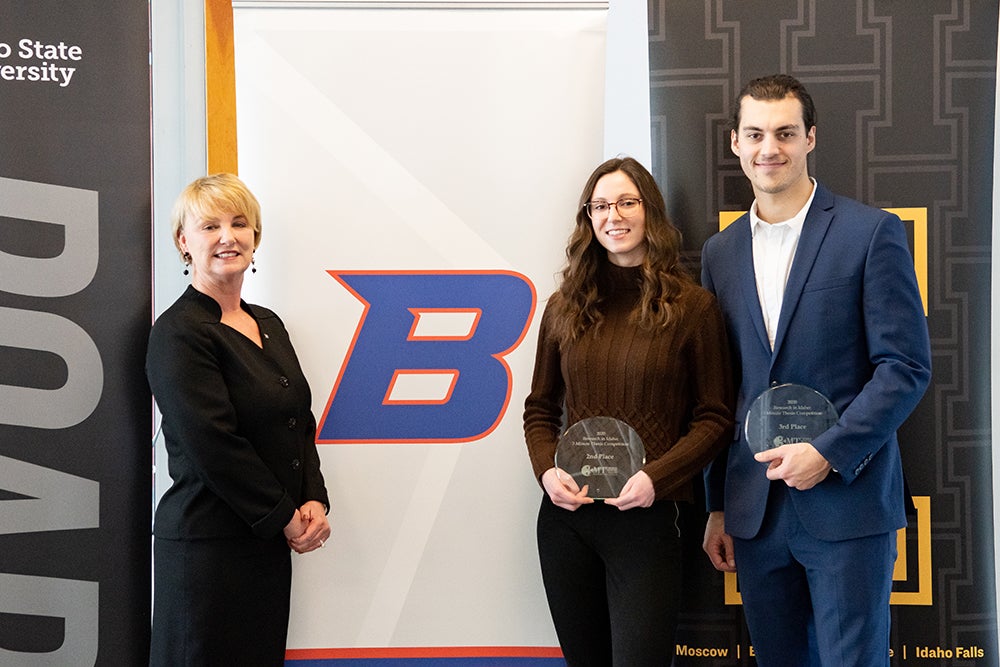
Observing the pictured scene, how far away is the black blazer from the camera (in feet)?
6.68

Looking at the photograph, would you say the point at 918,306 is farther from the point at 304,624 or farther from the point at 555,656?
the point at 304,624

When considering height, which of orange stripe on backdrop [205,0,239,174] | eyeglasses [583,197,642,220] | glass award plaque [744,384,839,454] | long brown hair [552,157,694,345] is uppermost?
orange stripe on backdrop [205,0,239,174]

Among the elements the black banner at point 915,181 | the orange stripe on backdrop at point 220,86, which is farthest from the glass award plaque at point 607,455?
the orange stripe on backdrop at point 220,86

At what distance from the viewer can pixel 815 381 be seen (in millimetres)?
2049

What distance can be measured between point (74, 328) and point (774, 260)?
201 centimetres

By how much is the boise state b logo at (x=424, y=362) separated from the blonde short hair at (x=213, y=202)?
0.53 metres

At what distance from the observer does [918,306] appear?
1991mm

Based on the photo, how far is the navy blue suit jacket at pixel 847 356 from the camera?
196cm

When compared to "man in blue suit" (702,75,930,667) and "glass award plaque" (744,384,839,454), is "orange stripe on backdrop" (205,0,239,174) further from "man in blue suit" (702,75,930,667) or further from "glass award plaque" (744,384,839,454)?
"glass award plaque" (744,384,839,454)

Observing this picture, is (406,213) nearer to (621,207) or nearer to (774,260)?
(621,207)

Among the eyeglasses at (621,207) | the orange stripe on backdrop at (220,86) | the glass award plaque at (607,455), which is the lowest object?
the glass award plaque at (607,455)

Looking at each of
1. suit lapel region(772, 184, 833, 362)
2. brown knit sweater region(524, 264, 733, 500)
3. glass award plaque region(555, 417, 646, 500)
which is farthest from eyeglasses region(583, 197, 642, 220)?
glass award plaque region(555, 417, 646, 500)

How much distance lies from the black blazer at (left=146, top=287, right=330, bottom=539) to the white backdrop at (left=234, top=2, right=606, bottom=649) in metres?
0.50

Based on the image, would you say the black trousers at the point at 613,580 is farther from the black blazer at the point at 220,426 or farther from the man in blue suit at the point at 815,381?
the black blazer at the point at 220,426
